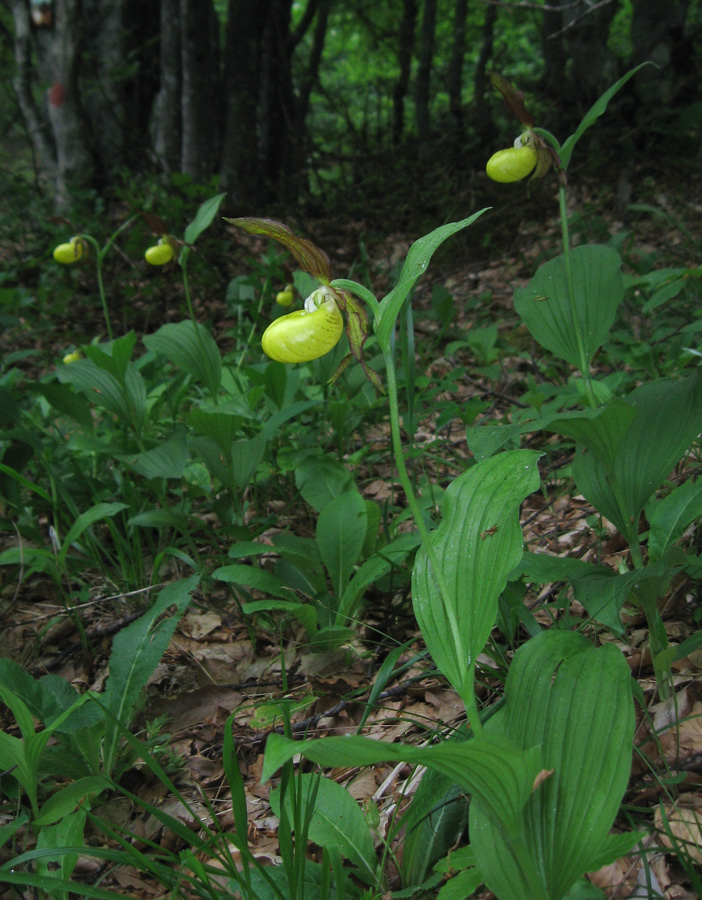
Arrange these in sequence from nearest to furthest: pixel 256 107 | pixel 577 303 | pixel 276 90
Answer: pixel 577 303
pixel 256 107
pixel 276 90

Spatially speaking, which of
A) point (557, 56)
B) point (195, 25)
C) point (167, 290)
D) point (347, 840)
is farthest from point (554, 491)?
point (195, 25)

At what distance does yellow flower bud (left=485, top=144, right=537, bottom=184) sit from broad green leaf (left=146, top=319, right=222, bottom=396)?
109 centimetres

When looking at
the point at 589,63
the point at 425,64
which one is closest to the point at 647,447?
the point at 589,63

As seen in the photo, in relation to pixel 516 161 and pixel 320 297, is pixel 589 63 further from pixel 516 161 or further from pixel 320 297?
pixel 320 297

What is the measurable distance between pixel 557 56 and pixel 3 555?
5.53 metres

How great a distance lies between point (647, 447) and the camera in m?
1.20

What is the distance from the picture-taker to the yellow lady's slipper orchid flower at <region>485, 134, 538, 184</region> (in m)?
1.52

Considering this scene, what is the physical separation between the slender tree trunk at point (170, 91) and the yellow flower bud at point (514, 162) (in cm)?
448

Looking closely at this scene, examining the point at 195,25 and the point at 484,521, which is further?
the point at 195,25

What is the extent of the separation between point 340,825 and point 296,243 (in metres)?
0.88

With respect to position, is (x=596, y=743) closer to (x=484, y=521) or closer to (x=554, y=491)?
(x=484, y=521)

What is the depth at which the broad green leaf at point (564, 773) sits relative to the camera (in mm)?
718

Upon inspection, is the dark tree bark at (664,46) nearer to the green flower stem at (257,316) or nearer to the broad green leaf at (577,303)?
the green flower stem at (257,316)

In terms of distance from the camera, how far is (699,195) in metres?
4.34
